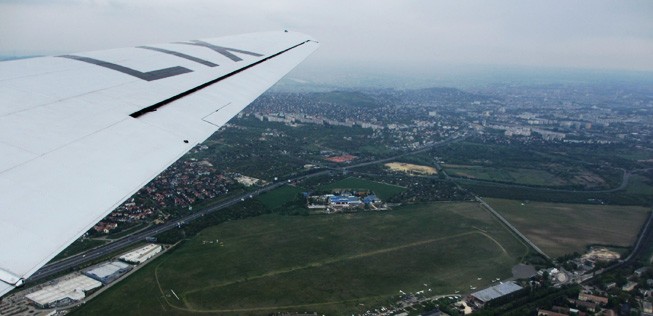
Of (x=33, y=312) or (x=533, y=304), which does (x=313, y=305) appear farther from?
(x=33, y=312)

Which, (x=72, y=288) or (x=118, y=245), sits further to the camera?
(x=118, y=245)

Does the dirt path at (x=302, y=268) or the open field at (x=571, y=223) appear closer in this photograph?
the dirt path at (x=302, y=268)

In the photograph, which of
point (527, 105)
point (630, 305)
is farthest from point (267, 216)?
point (527, 105)

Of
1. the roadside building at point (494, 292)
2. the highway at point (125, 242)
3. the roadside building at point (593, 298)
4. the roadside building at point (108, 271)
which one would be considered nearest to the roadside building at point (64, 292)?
the roadside building at point (108, 271)

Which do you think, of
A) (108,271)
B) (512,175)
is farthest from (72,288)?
(512,175)

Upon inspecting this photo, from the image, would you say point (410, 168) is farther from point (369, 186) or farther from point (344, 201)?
point (344, 201)

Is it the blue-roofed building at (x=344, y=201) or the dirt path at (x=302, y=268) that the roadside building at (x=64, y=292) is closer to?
the dirt path at (x=302, y=268)

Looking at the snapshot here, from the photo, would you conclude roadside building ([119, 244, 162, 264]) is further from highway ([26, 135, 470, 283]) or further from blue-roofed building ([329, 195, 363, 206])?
blue-roofed building ([329, 195, 363, 206])
